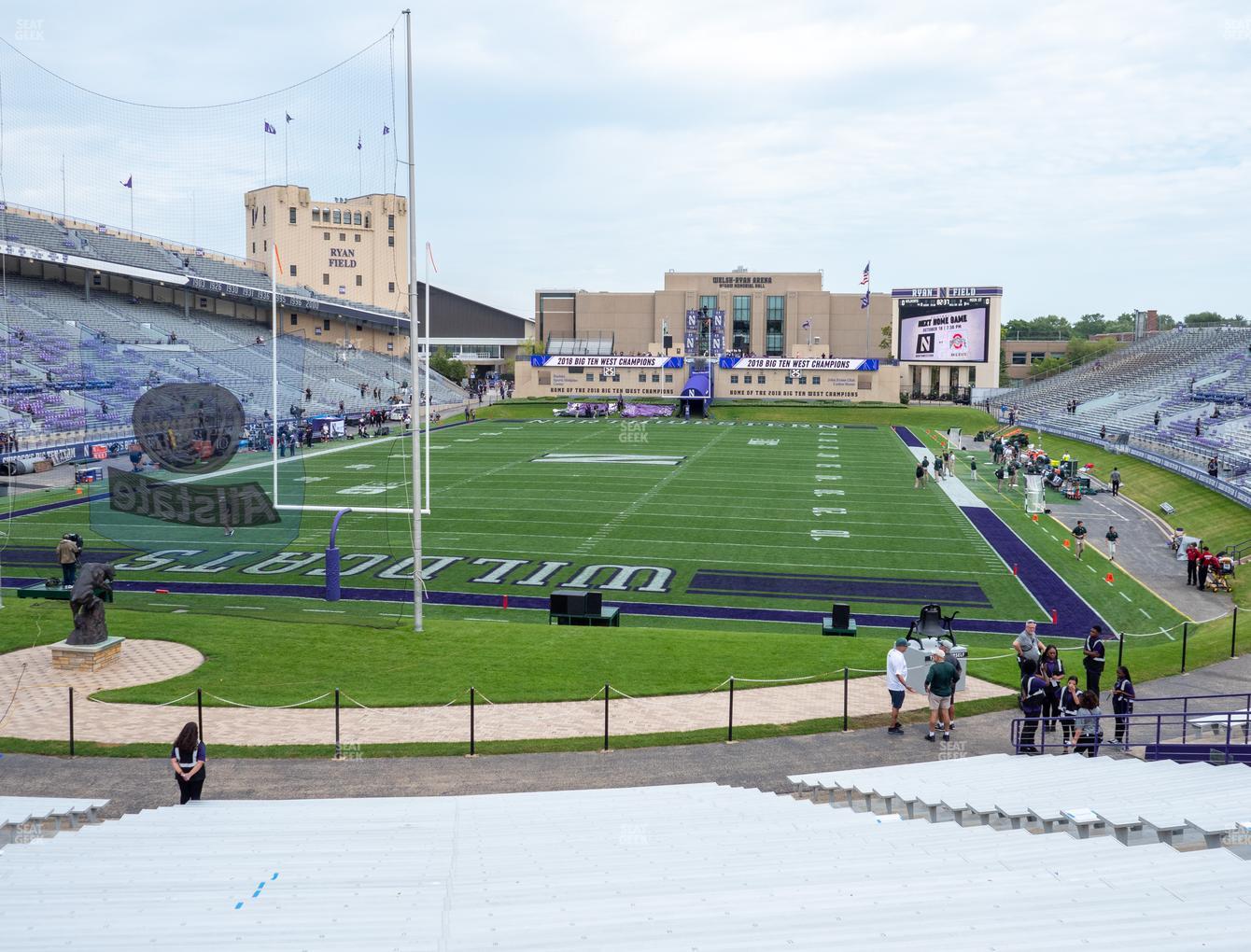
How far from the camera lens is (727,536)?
29.4 meters

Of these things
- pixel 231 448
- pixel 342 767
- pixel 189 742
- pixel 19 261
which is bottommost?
pixel 342 767

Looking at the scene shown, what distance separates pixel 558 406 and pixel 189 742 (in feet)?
226

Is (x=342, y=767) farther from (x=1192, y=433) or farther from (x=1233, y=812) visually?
(x=1192, y=433)

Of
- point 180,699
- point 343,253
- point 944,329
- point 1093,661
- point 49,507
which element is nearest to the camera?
point 1093,661

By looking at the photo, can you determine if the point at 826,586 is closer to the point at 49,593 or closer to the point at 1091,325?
the point at 49,593

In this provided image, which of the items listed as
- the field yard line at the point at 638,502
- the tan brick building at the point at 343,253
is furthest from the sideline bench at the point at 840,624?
the tan brick building at the point at 343,253

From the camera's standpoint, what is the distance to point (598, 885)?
625 centimetres

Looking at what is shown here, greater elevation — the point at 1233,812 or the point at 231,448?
the point at 231,448

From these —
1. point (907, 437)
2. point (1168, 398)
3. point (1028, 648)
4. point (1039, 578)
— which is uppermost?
point (1168, 398)

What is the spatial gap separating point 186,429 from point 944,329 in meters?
73.9

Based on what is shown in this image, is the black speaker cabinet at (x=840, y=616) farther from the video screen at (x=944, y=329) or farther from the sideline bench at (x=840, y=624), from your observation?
the video screen at (x=944, y=329)

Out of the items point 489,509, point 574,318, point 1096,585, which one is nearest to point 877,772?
point 1096,585

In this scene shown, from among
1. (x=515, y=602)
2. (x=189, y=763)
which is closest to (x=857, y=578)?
(x=515, y=602)

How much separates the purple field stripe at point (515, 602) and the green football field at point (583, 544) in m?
Answer: 0.08
